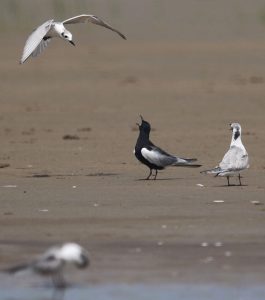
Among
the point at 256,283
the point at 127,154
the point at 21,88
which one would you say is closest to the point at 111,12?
the point at 21,88

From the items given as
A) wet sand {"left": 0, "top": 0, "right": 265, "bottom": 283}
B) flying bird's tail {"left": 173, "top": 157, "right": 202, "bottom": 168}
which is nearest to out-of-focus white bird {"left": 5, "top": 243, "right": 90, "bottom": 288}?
wet sand {"left": 0, "top": 0, "right": 265, "bottom": 283}

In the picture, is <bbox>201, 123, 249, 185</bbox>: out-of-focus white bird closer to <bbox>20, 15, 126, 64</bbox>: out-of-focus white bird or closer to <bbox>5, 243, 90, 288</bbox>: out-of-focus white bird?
<bbox>20, 15, 126, 64</bbox>: out-of-focus white bird

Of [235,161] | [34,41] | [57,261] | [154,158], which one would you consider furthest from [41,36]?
[57,261]

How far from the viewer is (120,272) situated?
374 inches

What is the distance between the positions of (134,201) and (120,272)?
3256 mm

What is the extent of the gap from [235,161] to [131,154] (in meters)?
3.48

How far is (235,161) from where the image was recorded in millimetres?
13883

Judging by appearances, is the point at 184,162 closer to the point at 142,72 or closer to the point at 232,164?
the point at 232,164

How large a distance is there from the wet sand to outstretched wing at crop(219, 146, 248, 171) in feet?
0.71

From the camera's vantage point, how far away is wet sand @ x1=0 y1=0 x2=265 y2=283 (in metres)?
10.2

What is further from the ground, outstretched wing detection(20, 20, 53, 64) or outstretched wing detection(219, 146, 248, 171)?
outstretched wing detection(20, 20, 53, 64)

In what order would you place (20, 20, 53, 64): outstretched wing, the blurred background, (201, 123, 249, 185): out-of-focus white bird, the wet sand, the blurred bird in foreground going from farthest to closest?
the blurred background, (20, 20, 53, 64): outstretched wing, the blurred bird in foreground, (201, 123, 249, 185): out-of-focus white bird, the wet sand

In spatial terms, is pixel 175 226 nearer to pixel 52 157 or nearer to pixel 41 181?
pixel 41 181

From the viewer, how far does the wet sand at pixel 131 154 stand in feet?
33.6
